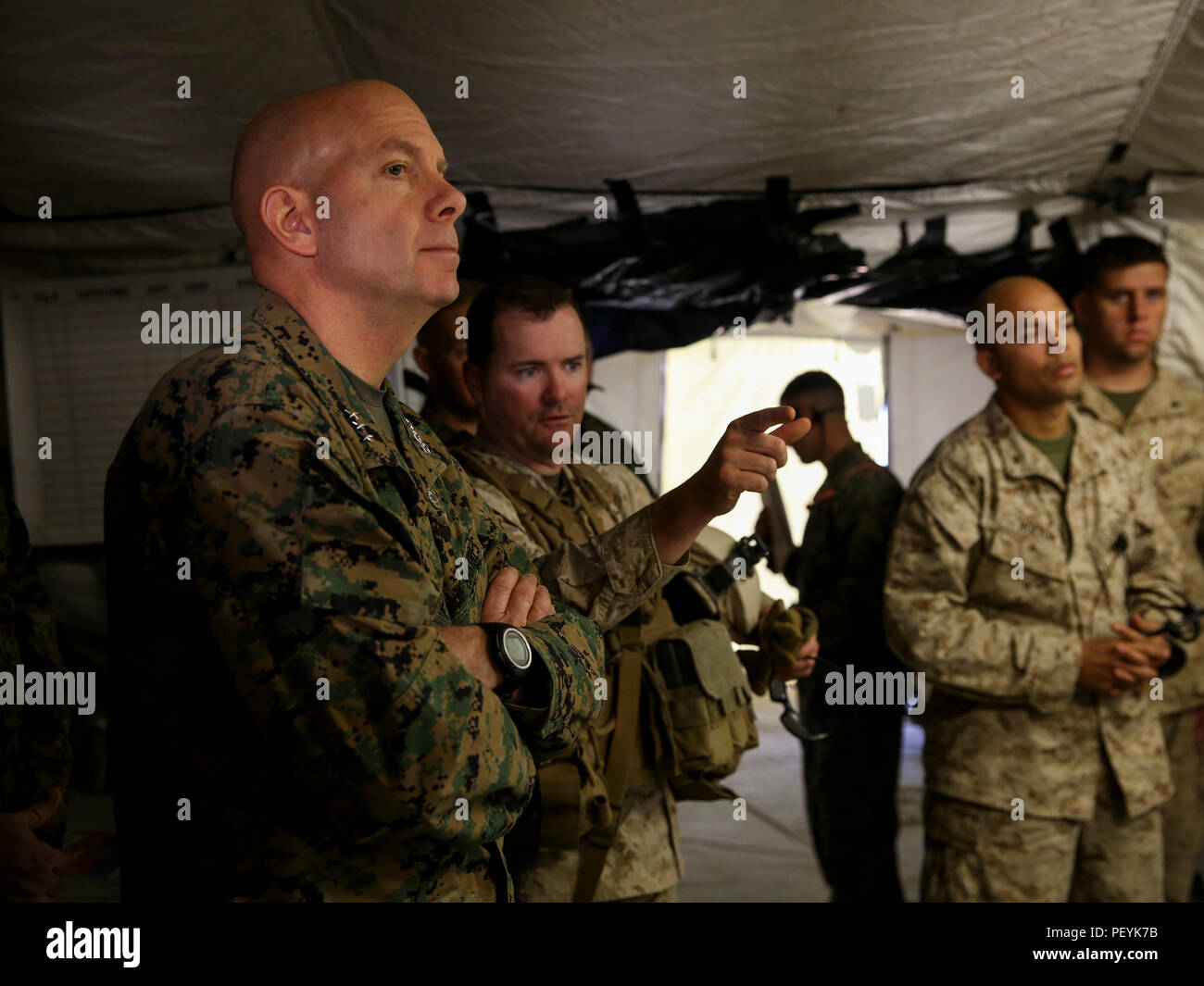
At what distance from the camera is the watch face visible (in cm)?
→ 108

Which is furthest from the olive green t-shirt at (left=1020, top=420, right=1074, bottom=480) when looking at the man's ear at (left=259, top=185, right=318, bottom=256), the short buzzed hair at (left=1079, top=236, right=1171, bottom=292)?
the man's ear at (left=259, top=185, right=318, bottom=256)

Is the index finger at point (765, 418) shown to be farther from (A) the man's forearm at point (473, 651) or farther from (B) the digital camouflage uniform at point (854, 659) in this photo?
(B) the digital camouflage uniform at point (854, 659)

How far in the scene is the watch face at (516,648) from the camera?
1.08 meters

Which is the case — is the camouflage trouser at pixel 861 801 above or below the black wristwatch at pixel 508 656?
below

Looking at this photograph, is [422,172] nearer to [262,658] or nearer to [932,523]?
[262,658]

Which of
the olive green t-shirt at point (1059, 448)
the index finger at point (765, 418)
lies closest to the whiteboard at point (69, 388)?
the index finger at point (765, 418)

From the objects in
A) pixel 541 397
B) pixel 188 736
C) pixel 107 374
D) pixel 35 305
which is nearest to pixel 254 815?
pixel 188 736

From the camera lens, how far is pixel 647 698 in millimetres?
1812

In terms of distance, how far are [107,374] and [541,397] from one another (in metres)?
1.16

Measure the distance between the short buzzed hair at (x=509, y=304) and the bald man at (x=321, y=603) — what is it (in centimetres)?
59

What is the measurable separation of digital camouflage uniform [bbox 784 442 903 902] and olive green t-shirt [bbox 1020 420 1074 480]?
437 millimetres

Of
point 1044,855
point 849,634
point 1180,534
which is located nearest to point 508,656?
point 1044,855

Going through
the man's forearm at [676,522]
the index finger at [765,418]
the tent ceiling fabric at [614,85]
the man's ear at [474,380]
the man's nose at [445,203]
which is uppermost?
the tent ceiling fabric at [614,85]
